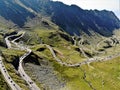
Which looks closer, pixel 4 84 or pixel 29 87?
pixel 4 84

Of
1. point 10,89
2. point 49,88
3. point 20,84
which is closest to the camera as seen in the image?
point 10,89

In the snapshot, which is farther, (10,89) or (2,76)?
(2,76)

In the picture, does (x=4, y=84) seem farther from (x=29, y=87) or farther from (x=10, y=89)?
(x=29, y=87)

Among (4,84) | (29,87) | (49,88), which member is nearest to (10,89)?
(4,84)

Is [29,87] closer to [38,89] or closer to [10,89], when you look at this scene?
[38,89]

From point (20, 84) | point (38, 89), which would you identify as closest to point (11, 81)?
point (20, 84)

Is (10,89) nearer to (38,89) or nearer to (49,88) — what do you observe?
(38,89)

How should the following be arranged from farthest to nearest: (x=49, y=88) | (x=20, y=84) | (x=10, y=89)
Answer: (x=49, y=88), (x=20, y=84), (x=10, y=89)

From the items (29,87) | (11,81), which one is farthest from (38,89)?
(11,81)
